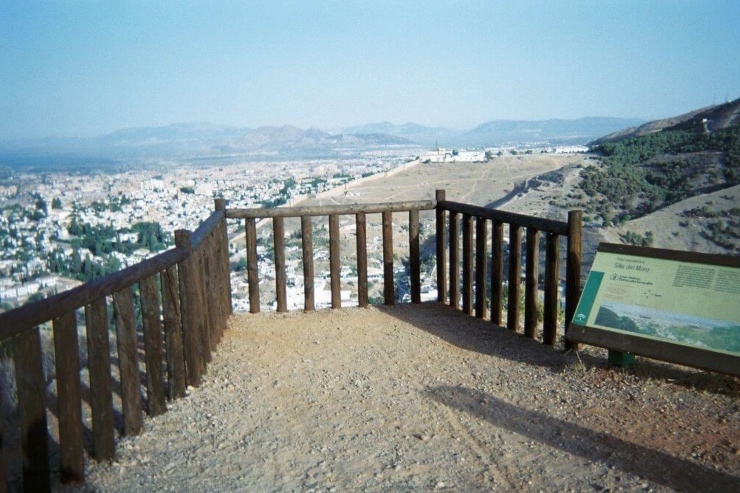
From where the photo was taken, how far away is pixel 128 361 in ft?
12.7

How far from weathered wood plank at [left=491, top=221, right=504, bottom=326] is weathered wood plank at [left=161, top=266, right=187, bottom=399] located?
3218 mm

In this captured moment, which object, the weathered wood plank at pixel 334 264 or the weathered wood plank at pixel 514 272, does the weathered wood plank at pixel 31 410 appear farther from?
the weathered wood plank at pixel 334 264

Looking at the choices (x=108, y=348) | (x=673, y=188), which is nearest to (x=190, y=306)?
(x=108, y=348)

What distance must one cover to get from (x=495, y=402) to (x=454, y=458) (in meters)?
0.98

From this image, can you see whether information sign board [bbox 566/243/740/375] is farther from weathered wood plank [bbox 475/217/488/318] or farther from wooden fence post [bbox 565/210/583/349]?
weathered wood plank [bbox 475/217/488/318]

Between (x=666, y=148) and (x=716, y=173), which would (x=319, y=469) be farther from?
(x=666, y=148)

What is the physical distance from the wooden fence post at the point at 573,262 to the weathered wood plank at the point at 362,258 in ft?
8.52

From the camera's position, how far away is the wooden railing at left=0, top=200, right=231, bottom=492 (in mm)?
2898

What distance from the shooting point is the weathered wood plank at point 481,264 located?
6.79 m

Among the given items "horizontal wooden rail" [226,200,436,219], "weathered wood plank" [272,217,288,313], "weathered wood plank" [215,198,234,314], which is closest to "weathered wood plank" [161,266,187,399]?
"weathered wood plank" [215,198,234,314]

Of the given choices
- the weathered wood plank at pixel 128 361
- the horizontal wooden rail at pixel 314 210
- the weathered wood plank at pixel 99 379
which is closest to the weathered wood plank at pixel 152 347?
the weathered wood plank at pixel 128 361

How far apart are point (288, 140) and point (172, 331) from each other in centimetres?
6999

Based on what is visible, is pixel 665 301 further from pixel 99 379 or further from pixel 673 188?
pixel 673 188

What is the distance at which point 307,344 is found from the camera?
20.2 feet
